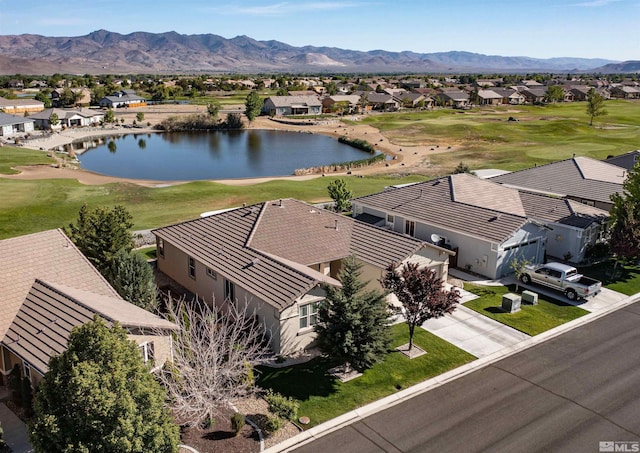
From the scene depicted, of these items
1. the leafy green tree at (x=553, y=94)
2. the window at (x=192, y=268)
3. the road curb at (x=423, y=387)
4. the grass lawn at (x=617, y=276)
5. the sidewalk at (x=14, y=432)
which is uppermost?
the leafy green tree at (x=553, y=94)

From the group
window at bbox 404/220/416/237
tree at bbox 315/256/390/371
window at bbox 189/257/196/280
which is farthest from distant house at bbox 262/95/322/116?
tree at bbox 315/256/390/371

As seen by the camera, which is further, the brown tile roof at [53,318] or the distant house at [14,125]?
the distant house at [14,125]

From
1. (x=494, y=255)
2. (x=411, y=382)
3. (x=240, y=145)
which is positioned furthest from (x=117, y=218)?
(x=240, y=145)

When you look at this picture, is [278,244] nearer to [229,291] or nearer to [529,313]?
[229,291]

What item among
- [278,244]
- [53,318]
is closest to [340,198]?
[278,244]

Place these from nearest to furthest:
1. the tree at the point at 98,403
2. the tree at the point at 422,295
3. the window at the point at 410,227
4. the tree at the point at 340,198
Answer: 1. the tree at the point at 98,403
2. the tree at the point at 422,295
3. the window at the point at 410,227
4. the tree at the point at 340,198

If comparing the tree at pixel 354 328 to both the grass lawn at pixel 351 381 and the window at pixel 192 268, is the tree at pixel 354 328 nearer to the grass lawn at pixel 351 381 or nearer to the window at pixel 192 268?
the grass lawn at pixel 351 381

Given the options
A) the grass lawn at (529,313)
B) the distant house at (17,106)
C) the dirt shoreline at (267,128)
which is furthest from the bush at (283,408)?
the distant house at (17,106)
